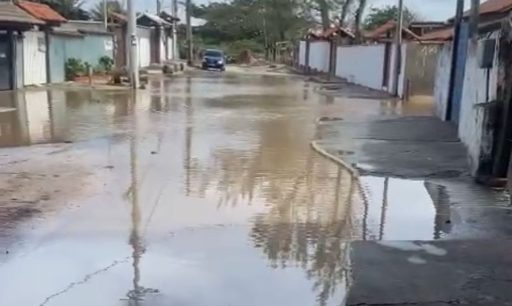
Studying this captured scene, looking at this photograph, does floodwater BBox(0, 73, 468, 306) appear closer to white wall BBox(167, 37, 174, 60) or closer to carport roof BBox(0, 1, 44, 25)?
carport roof BBox(0, 1, 44, 25)

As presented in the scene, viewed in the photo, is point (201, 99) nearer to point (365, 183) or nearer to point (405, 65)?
point (405, 65)

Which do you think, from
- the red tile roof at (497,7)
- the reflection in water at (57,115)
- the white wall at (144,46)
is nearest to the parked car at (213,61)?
the white wall at (144,46)

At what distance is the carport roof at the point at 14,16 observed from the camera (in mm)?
26188

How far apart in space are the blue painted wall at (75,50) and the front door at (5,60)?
4.53 metres

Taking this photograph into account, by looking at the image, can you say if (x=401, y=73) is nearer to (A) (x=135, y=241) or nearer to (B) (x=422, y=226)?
(B) (x=422, y=226)

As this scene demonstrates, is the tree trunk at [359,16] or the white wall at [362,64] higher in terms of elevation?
the tree trunk at [359,16]

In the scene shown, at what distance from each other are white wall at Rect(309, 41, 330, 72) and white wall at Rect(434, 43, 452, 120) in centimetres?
2882

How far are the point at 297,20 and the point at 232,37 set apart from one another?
10.5 meters

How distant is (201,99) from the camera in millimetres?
25453

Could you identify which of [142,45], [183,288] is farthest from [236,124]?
[142,45]

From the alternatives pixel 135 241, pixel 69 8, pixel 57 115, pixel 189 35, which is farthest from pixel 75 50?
pixel 135 241

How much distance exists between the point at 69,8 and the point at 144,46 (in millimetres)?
7509

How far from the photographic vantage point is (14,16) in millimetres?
26891

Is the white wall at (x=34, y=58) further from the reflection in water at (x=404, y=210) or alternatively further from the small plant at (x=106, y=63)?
the reflection in water at (x=404, y=210)
